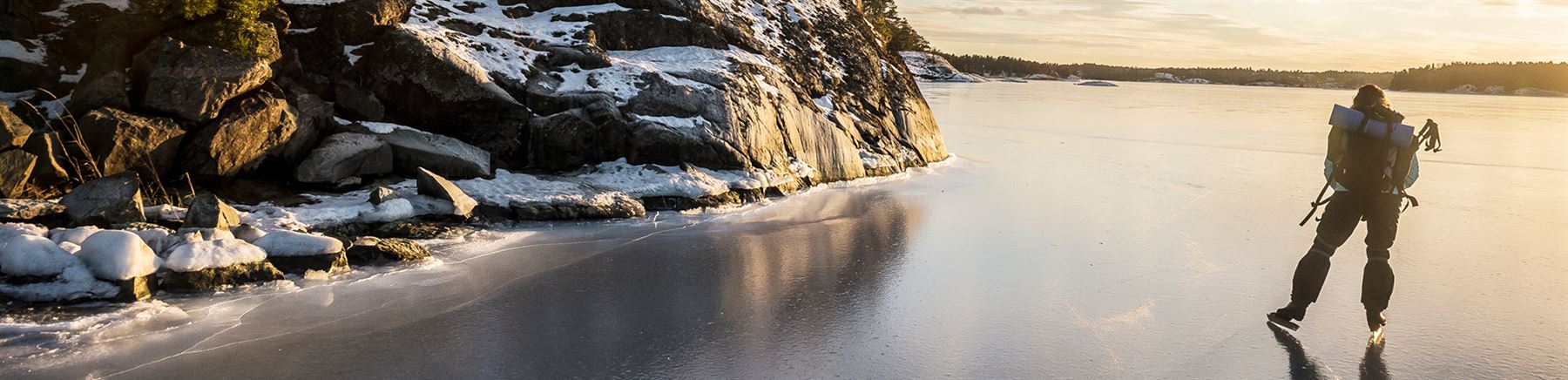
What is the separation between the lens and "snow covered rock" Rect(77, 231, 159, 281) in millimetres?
6316

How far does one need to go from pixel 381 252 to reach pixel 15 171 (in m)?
3.58

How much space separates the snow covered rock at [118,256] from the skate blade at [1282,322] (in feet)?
27.4

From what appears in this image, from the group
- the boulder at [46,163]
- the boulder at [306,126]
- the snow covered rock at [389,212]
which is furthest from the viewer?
the boulder at [306,126]

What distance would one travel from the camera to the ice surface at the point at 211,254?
670 cm

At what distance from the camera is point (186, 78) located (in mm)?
9375

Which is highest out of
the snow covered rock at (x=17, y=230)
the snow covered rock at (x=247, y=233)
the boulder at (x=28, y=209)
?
the boulder at (x=28, y=209)

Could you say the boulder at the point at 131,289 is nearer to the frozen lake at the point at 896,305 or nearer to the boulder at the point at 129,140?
the frozen lake at the point at 896,305

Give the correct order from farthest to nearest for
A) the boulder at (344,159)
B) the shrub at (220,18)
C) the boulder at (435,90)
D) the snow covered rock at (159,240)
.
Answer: the boulder at (435,90)
the boulder at (344,159)
the shrub at (220,18)
the snow covered rock at (159,240)

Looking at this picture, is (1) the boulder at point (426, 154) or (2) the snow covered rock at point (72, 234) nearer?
(2) the snow covered rock at point (72, 234)

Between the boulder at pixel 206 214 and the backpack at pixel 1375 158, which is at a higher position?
the backpack at pixel 1375 158

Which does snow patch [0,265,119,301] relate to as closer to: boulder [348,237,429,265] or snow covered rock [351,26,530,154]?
boulder [348,237,429,265]

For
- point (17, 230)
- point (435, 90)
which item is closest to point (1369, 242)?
point (17, 230)

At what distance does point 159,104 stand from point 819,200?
8.12 m

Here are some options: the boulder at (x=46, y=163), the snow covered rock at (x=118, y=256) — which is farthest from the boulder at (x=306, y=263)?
the boulder at (x=46, y=163)
